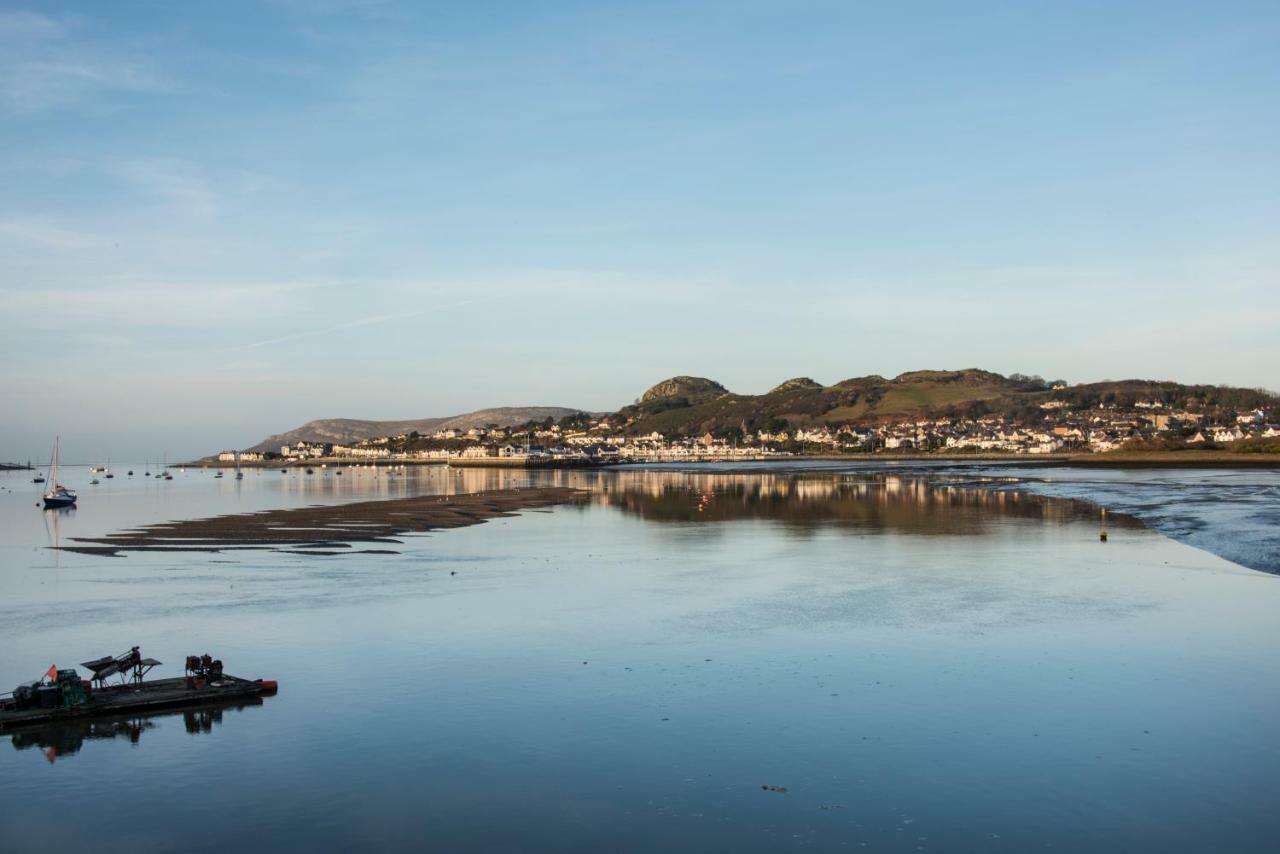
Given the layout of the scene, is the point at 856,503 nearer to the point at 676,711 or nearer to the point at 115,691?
the point at 676,711

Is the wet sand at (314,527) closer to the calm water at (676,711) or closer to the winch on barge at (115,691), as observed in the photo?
the calm water at (676,711)

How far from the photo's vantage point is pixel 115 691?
18.2 m

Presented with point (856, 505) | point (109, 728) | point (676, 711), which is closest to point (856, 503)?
point (856, 505)

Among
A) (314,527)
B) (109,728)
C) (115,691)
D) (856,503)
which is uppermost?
(115,691)

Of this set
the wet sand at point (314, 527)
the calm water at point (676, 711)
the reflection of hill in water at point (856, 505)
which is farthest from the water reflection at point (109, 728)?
the reflection of hill in water at point (856, 505)

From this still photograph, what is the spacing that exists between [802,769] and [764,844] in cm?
266

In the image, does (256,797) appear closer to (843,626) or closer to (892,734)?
(892,734)

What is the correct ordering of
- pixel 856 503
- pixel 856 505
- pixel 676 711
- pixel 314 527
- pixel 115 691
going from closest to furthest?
1. pixel 676 711
2. pixel 115 691
3. pixel 314 527
4. pixel 856 505
5. pixel 856 503

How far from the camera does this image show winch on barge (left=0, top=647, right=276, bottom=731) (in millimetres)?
17203

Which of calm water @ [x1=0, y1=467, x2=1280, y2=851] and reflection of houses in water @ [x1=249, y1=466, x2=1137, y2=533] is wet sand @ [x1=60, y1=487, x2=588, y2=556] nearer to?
calm water @ [x1=0, y1=467, x2=1280, y2=851]

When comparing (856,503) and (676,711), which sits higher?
(676,711)

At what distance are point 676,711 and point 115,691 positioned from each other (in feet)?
33.5

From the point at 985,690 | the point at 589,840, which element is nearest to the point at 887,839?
the point at 589,840

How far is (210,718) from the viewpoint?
1750 centimetres
